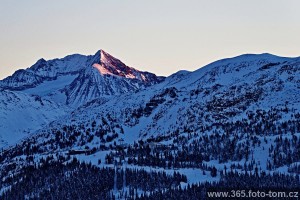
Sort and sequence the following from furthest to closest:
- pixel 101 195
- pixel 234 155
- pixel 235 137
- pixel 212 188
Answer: pixel 235 137, pixel 234 155, pixel 101 195, pixel 212 188

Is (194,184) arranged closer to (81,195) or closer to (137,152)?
(81,195)

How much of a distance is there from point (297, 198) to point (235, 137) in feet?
218

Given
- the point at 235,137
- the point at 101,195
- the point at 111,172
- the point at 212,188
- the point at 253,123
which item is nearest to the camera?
the point at 212,188

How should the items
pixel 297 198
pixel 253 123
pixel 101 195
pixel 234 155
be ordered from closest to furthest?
pixel 297 198 < pixel 101 195 < pixel 234 155 < pixel 253 123

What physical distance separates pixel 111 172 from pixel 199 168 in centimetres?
2710

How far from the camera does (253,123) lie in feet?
656

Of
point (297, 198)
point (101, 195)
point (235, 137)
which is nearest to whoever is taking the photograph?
point (297, 198)

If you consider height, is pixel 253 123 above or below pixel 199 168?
above

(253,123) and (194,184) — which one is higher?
(253,123)

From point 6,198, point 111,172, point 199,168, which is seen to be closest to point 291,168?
point 199,168

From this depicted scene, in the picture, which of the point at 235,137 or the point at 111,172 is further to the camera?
the point at 235,137

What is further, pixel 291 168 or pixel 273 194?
pixel 291 168

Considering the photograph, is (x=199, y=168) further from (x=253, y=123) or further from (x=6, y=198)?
(x=6, y=198)

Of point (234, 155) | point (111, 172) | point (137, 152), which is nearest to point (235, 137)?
point (234, 155)
